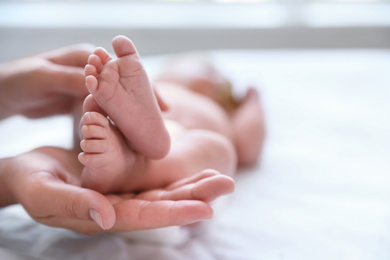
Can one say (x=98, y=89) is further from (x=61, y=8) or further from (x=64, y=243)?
(x=61, y=8)

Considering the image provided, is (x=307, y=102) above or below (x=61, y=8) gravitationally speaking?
below

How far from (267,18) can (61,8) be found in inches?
35.3

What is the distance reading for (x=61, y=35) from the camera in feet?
5.47

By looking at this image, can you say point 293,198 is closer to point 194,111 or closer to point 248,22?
point 194,111

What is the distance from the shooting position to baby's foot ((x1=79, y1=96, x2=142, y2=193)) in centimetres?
52

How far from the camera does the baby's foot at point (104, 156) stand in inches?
20.5

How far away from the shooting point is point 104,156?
53 centimetres

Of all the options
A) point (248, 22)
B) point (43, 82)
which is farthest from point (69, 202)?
point (248, 22)

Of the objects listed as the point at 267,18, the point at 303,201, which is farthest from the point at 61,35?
the point at 303,201

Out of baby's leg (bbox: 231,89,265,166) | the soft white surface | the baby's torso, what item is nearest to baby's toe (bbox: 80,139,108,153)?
the soft white surface

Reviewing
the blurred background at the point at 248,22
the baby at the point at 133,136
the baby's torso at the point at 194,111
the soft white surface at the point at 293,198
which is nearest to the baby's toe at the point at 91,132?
the baby at the point at 133,136

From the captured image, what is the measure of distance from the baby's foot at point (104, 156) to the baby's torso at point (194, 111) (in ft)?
0.81

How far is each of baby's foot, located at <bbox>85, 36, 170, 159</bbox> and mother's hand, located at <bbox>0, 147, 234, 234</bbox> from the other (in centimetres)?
8

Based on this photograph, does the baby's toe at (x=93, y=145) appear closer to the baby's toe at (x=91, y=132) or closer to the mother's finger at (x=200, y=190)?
the baby's toe at (x=91, y=132)
